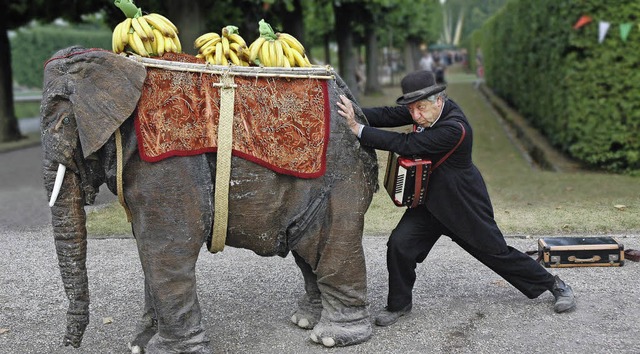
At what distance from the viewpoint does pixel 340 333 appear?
4273 mm

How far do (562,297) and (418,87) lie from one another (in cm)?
180

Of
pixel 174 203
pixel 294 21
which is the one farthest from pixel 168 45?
pixel 294 21

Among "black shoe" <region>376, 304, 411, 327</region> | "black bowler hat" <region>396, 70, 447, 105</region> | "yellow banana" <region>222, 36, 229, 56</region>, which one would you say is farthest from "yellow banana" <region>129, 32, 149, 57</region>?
"black shoe" <region>376, 304, 411, 327</region>

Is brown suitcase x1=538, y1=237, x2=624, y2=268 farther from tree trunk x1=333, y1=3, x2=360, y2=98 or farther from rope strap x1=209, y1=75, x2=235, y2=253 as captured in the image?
tree trunk x1=333, y1=3, x2=360, y2=98

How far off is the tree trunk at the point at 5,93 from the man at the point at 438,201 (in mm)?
14713

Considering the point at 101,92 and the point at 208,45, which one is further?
the point at 208,45

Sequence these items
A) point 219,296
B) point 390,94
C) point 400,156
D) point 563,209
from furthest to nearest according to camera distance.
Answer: point 390,94 → point 563,209 → point 219,296 → point 400,156

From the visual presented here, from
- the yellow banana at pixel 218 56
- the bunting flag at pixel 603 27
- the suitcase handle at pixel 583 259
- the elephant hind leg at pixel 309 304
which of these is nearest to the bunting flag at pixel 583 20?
the bunting flag at pixel 603 27

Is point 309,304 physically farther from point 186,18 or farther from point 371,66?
point 371,66

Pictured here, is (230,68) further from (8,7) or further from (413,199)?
(8,7)

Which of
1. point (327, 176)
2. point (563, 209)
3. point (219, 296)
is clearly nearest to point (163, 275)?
point (327, 176)

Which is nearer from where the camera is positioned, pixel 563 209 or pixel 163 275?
pixel 163 275

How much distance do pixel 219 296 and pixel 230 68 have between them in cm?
214

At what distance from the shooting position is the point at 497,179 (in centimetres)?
999
